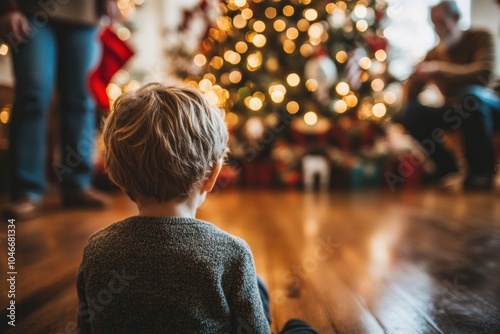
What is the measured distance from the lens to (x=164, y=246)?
0.40 meters

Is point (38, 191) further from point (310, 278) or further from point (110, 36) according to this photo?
point (310, 278)

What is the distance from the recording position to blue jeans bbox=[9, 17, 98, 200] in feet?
4.18

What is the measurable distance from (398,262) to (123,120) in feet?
2.37

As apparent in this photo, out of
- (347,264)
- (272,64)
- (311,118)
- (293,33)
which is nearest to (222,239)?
(347,264)

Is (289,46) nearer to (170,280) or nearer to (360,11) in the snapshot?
(360,11)

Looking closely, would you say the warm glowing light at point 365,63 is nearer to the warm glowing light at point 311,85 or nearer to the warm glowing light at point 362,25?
the warm glowing light at point 362,25

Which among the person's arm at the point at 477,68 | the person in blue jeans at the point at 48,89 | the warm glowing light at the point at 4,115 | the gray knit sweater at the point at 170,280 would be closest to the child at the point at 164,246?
the gray knit sweater at the point at 170,280

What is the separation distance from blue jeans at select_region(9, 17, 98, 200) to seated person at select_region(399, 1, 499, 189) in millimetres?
1724

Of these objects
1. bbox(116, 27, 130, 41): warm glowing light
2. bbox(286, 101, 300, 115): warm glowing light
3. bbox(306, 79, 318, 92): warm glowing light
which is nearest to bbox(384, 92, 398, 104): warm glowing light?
bbox(306, 79, 318, 92): warm glowing light

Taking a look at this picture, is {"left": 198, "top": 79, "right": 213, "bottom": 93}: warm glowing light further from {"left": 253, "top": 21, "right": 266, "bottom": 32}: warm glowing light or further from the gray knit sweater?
the gray knit sweater

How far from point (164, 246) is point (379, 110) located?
263cm

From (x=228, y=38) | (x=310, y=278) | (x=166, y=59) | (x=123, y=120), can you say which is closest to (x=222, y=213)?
(x=310, y=278)

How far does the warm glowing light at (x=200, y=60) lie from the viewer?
2.98 m

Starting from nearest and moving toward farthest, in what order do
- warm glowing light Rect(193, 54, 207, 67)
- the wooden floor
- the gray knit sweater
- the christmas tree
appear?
the gray knit sweater < the wooden floor < the christmas tree < warm glowing light Rect(193, 54, 207, 67)
